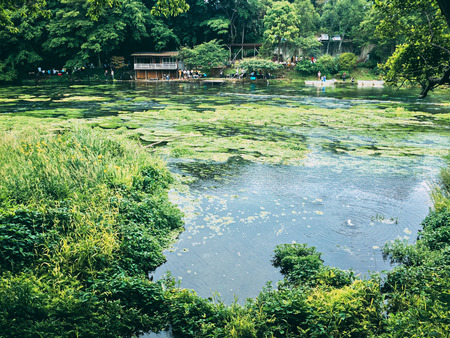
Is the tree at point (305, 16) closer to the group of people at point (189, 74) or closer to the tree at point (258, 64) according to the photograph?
the tree at point (258, 64)

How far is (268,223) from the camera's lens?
911 cm

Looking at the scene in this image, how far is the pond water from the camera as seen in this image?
25.4 ft

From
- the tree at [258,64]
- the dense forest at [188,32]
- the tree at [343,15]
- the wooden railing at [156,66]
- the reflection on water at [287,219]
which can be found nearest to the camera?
the reflection on water at [287,219]

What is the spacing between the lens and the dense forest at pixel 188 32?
4688 cm

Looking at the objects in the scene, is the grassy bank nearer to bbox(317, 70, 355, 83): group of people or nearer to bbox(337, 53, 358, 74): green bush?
bbox(317, 70, 355, 83): group of people

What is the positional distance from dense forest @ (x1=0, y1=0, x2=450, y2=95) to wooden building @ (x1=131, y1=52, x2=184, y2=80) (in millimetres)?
2267

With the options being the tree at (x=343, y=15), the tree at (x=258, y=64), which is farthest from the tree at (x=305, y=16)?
the tree at (x=258, y=64)

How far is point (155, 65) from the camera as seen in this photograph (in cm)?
5162

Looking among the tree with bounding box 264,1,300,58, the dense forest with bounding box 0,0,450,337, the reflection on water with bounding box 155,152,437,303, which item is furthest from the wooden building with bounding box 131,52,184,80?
the reflection on water with bounding box 155,152,437,303

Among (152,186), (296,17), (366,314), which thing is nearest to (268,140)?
(152,186)

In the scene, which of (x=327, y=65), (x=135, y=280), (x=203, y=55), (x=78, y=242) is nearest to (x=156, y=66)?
(x=203, y=55)

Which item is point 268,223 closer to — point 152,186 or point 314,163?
point 152,186

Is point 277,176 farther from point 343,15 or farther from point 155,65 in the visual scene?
point 343,15

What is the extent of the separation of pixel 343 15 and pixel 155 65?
3064 cm
